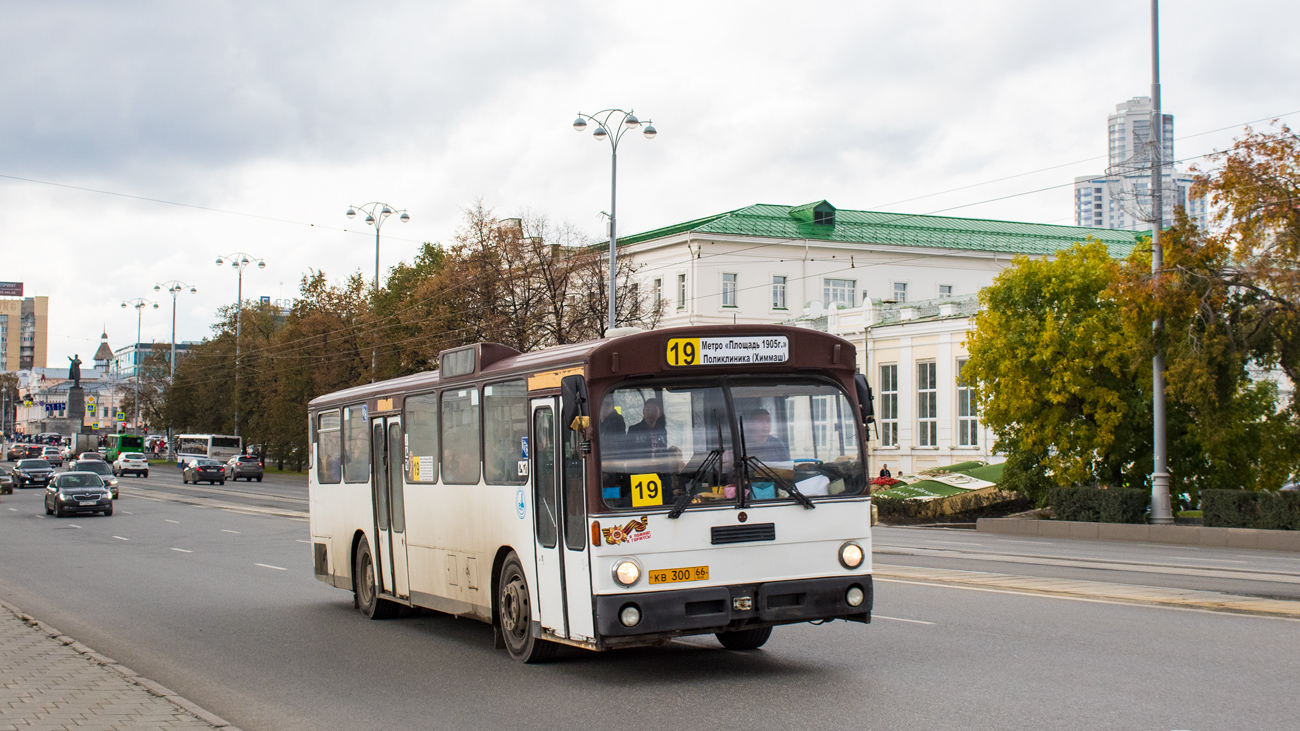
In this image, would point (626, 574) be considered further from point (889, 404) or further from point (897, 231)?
point (897, 231)

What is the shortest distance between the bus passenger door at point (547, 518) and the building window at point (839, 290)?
Result: 199ft

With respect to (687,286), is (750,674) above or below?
below

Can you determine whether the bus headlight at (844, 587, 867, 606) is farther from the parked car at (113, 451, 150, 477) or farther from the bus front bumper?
the parked car at (113, 451, 150, 477)

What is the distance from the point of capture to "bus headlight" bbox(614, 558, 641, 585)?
28.8 feet

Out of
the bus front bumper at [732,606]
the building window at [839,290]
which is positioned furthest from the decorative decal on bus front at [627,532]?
the building window at [839,290]

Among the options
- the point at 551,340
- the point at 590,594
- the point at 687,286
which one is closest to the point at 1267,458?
the point at 590,594

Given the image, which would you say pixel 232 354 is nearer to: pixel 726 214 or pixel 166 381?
pixel 166 381

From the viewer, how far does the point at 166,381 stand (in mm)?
115750

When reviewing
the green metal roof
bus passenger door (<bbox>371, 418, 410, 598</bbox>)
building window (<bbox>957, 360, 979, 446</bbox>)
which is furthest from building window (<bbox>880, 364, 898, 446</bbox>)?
bus passenger door (<bbox>371, 418, 410, 598</bbox>)

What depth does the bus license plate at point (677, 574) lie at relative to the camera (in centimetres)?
886

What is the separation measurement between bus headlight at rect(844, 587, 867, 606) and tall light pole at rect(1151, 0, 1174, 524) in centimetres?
2255

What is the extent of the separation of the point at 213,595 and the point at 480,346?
7.49m

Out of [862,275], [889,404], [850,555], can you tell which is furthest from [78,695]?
[862,275]

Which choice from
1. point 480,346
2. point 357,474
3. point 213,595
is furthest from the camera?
point 213,595
